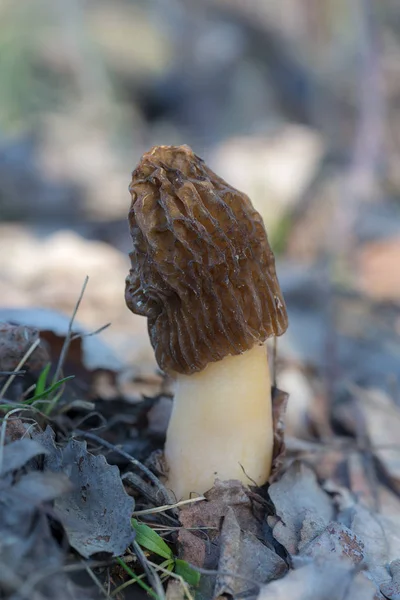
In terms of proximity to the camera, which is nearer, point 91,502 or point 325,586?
point 325,586

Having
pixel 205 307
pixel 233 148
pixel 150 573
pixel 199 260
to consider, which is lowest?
pixel 150 573

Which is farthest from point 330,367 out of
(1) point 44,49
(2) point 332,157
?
(1) point 44,49

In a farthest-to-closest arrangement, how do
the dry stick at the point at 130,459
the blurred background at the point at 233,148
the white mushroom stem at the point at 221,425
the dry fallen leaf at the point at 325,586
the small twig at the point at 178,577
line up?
the blurred background at the point at 233,148 < the white mushroom stem at the point at 221,425 < the dry stick at the point at 130,459 < the small twig at the point at 178,577 < the dry fallen leaf at the point at 325,586

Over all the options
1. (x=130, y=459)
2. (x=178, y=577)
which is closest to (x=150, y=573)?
(x=178, y=577)

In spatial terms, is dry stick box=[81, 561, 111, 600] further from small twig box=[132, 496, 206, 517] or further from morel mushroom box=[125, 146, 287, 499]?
morel mushroom box=[125, 146, 287, 499]

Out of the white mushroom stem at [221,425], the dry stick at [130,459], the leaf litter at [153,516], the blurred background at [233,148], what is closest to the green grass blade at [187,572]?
the leaf litter at [153,516]

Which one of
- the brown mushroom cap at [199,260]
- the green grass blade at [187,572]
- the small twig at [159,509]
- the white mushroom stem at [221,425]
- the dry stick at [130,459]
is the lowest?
the green grass blade at [187,572]

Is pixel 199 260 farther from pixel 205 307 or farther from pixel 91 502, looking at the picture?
pixel 91 502

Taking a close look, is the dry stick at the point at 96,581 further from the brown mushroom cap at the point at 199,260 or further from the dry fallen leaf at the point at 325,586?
the brown mushroom cap at the point at 199,260
